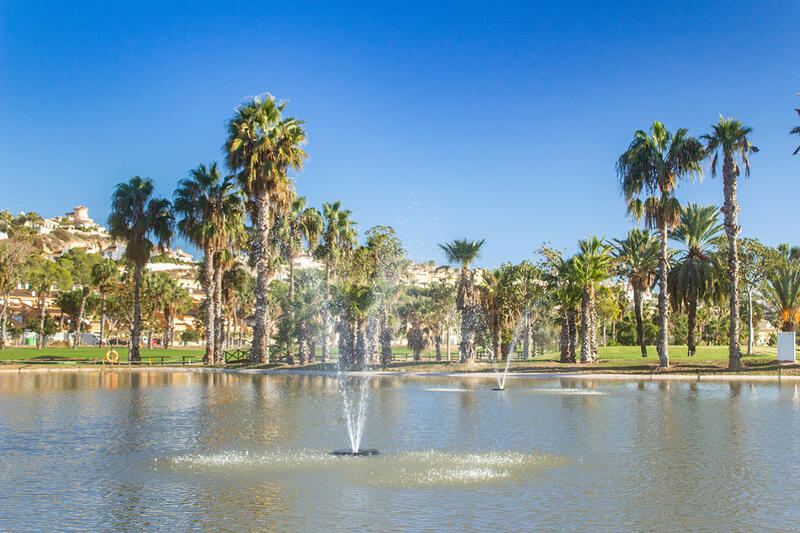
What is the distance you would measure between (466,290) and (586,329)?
9.01 meters

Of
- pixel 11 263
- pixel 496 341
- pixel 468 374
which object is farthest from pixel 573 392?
pixel 11 263

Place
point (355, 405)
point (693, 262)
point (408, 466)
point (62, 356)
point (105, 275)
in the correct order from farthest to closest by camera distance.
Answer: point (105, 275) < point (62, 356) < point (693, 262) < point (355, 405) < point (408, 466)

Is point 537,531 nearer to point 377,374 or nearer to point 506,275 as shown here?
point 377,374

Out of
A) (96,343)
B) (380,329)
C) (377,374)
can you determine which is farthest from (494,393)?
(96,343)

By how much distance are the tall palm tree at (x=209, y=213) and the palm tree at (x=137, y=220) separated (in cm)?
265

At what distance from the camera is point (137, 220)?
53.2 m

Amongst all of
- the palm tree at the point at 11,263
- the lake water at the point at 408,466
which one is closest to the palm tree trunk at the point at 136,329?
the palm tree at the point at 11,263

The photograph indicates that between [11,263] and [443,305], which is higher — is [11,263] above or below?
above

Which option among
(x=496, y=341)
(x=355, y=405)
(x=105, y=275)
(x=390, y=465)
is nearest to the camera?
(x=390, y=465)

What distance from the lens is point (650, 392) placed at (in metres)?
28.3

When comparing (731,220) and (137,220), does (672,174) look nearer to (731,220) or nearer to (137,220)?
(731,220)

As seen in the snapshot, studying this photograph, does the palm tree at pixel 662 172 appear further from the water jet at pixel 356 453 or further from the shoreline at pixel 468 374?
the water jet at pixel 356 453

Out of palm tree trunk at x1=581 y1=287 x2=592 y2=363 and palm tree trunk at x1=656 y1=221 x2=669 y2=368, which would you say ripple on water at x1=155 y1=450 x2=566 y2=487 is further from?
palm tree trunk at x1=581 y1=287 x2=592 y2=363

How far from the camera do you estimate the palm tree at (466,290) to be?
49188mm
